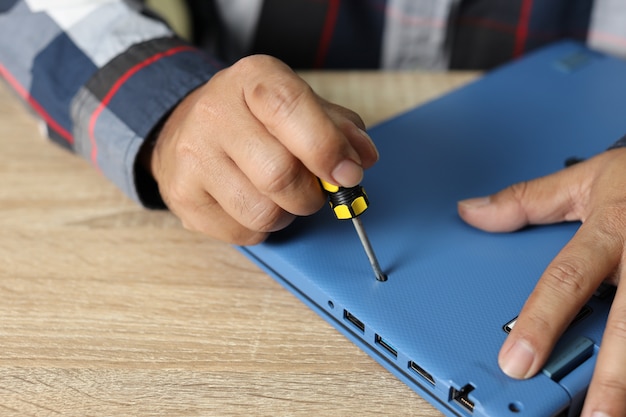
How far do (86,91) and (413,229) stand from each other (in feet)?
1.24

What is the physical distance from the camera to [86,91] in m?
0.75

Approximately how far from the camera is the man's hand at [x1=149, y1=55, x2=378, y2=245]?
51 centimetres

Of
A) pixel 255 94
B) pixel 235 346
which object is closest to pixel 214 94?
pixel 255 94

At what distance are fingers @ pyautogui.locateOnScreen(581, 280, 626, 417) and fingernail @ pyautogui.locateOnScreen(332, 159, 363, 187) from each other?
21 cm

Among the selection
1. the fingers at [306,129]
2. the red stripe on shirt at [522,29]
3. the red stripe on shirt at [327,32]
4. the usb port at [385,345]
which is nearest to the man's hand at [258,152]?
the fingers at [306,129]

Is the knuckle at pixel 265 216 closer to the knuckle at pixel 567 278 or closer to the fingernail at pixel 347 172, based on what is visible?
the fingernail at pixel 347 172

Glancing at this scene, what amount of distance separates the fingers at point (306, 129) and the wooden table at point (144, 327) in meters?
0.15

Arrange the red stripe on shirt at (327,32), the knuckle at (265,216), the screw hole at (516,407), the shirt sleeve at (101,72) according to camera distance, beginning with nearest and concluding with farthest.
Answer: the screw hole at (516,407) < the knuckle at (265,216) < the shirt sleeve at (101,72) < the red stripe on shirt at (327,32)

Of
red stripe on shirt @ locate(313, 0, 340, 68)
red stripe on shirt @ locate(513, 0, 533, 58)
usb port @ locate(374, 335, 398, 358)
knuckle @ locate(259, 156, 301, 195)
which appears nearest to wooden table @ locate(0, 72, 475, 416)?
usb port @ locate(374, 335, 398, 358)

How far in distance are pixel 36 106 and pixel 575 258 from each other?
23.7 inches

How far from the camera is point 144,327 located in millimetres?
585

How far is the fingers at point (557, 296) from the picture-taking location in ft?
1.60

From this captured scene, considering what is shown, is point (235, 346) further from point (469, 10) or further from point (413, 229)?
point (469, 10)

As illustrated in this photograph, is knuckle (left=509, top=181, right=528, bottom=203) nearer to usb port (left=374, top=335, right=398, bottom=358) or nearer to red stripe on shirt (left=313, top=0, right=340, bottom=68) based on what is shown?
usb port (left=374, top=335, right=398, bottom=358)
